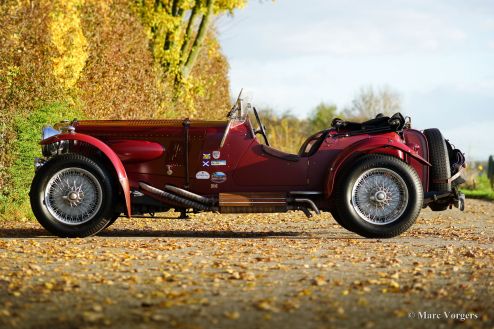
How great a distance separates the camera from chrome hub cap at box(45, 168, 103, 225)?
11148mm

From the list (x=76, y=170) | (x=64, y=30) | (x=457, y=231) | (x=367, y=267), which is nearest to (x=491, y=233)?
(x=457, y=231)

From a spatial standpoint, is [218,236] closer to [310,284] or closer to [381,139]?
[381,139]

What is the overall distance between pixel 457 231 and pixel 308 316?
25.4 ft

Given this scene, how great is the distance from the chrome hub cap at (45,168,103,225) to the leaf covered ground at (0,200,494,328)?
1.29 ft

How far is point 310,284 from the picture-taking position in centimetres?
755

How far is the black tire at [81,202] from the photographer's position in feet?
36.5

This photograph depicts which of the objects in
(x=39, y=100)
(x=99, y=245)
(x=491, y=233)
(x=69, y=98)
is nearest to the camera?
(x=99, y=245)

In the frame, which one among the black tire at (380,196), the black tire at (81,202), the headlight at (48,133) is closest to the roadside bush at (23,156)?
the headlight at (48,133)

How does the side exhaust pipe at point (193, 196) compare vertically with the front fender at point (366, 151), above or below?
below

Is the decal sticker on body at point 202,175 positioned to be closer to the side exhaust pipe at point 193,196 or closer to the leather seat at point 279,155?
the side exhaust pipe at point 193,196

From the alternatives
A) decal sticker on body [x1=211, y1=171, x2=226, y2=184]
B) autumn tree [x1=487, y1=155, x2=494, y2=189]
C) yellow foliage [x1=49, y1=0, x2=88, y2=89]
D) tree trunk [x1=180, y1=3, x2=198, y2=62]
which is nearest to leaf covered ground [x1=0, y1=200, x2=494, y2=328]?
decal sticker on body [x1=211, y1=171, x2=226, y2=184]

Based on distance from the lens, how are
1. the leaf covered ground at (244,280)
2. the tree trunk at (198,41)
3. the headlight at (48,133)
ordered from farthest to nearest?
the tree trunk at (198,41) < the headlight at (48,133) < the leaf covered ground at (244,280)

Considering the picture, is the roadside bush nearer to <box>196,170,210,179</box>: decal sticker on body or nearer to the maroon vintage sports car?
the maroon vintage sports car

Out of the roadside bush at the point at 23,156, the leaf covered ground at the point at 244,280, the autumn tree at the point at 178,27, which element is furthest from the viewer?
the autumn tree at the point at 178,27
